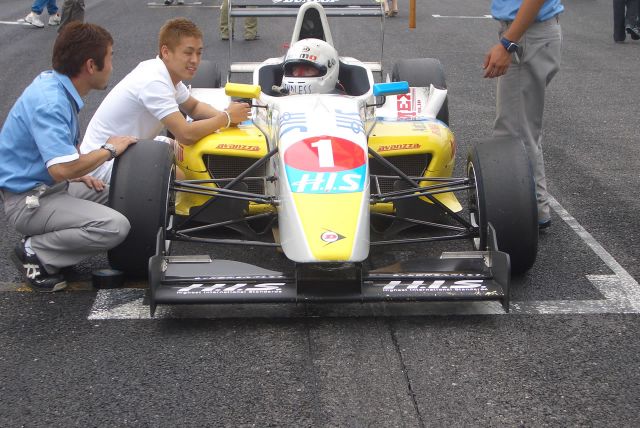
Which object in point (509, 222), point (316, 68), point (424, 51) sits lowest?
point (424, 51)

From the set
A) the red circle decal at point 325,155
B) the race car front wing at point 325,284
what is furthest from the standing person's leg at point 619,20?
the race car front wing at point 325,284

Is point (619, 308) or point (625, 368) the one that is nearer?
point (625, 368)

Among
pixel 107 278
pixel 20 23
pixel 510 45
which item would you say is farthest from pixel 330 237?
pixel 20 23

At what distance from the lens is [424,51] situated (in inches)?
535

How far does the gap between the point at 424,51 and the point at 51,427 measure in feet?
35.0

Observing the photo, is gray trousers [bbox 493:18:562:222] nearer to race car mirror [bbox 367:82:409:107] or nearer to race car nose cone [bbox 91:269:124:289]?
race car mirror [bbox 367:82:409:107]

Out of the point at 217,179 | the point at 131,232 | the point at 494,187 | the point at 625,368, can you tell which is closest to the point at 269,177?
the point at 217,179

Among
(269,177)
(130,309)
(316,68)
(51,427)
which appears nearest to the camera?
(51,427)

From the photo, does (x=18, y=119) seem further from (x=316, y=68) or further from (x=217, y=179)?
(x=316, y=68)

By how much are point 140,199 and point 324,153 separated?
3.11ft

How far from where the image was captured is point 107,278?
504 cm

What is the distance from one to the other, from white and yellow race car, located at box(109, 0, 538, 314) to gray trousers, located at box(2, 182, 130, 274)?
10 centimetres

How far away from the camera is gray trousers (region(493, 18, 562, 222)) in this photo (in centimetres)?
583

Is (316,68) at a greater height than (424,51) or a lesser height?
greater
